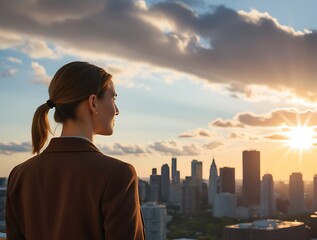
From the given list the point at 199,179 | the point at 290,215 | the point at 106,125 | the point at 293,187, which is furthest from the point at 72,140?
the point at 199,179

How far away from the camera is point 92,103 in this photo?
31.0 inches

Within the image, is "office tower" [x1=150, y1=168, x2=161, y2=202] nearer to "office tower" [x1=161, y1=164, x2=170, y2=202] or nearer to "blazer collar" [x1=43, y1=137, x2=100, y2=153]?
"office tower" [x1=161, y1=164, x2=170, y2=202]

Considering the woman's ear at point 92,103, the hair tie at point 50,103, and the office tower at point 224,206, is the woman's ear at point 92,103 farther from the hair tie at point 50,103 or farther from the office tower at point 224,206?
the office tower at point 224,206

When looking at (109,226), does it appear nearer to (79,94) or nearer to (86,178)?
(86,178)

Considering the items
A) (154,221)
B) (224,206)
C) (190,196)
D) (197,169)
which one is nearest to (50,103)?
(154,221)

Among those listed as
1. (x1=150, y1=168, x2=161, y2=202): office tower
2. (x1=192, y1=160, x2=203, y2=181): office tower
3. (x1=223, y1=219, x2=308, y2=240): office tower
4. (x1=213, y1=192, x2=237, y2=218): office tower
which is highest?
(x1=192, y1=160, x2=203, y2=181): office tower

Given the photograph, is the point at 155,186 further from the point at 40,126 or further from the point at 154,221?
the point at 40,126

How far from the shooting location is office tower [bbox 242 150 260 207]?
3475 cm

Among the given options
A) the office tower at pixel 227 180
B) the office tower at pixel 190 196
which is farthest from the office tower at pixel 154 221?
the office tower at pixel 227 180

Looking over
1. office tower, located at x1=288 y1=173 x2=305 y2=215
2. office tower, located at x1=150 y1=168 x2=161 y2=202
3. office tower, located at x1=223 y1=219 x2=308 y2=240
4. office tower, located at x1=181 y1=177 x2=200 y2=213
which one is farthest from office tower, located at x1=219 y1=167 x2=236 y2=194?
→ office tower, located at x1=223 y1=219 x2=308 y2=240

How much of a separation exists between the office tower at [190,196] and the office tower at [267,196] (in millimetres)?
4193

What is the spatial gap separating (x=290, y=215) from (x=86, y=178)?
31.8m

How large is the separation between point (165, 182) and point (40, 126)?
33748 millimetres

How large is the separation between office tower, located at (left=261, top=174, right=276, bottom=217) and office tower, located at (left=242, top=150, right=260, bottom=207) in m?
0.47
